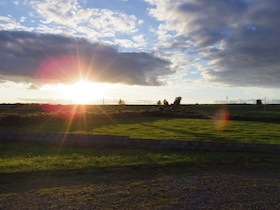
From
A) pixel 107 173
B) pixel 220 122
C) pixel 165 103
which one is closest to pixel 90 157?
pixel 107 173

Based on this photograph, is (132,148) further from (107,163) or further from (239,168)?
(239,168)

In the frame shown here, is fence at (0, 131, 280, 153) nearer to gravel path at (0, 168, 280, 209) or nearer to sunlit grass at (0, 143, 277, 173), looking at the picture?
sunlit grass at (0, 143, 277, 173)

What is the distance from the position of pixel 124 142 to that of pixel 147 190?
7507 mm

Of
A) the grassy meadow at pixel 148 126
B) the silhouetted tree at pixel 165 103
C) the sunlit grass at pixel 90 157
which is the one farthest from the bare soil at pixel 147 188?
the silhouetted tree at pixel 165 103

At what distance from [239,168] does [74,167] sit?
570cm

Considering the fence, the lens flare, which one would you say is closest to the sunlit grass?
the fence

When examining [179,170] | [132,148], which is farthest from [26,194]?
[132,148]

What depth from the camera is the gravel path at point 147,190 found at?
794 centimetres

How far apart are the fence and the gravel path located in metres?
3.87

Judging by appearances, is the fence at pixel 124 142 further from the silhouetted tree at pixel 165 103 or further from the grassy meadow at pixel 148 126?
the silhouetted tree at pixel 165 103

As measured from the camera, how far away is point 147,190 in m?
9.16

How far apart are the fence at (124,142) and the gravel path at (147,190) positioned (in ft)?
12.7

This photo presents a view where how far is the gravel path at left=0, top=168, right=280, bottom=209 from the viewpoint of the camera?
7.94 m

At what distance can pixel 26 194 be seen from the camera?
28.3 ft
